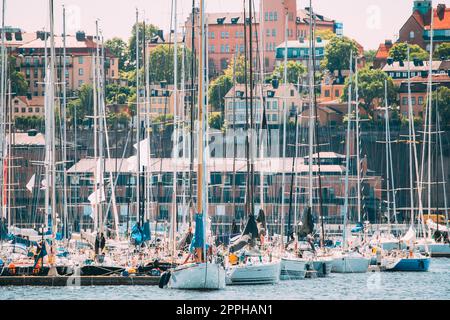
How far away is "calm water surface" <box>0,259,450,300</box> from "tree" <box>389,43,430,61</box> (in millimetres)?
99277

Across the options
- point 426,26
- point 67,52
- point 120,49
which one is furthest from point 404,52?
point 120,49

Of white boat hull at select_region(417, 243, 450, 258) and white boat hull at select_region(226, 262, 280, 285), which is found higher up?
white boat hull at select_region(226, 262, 280, 285)

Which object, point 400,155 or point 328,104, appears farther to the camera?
point 328,104

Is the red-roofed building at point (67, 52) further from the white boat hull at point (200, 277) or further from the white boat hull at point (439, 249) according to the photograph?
the white boat hull at point (200, 277)

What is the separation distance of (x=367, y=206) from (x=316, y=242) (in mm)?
52049

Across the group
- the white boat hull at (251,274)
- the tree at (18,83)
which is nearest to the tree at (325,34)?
the tree at (18,83)

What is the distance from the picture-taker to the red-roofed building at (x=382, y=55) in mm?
170625

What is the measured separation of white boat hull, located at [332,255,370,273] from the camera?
200ft

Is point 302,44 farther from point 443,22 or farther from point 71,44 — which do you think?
point 71,44

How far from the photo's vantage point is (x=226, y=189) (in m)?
114

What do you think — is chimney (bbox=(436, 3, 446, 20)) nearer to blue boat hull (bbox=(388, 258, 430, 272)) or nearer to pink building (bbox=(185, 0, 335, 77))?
pink building (bbox=(185, 0, 335, 77))

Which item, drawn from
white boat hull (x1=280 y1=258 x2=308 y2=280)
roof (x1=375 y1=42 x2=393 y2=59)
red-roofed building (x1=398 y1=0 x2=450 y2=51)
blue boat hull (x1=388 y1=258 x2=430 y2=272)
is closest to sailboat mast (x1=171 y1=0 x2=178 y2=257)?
white boat hull (x1=280 y1=258 x2=308 y2=280)

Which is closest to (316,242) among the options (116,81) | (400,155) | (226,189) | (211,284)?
Answer: (211,284)

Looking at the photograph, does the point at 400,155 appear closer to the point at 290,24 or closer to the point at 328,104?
the point at 328,104
